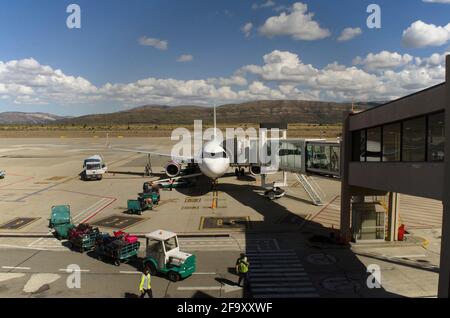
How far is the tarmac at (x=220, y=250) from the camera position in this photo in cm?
1811

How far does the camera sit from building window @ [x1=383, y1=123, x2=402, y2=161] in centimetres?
1762

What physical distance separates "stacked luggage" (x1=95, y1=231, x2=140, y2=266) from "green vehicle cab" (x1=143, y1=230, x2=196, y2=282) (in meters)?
1.94

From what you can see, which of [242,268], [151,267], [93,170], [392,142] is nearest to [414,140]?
[392,142]

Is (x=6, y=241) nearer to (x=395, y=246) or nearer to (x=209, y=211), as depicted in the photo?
(x=209, y=211)

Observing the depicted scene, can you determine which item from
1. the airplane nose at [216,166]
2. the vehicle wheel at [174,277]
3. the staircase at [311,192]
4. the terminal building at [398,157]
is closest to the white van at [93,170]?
the airplane nose at [216,166]

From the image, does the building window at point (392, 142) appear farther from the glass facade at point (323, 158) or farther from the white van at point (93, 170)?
the white van at point (93, 170)

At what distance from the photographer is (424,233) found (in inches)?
1065

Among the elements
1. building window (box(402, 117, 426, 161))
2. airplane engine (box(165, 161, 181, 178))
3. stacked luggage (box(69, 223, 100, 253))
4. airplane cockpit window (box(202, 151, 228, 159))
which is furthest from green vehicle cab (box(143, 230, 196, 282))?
airplane engine (box(165, 161, 181, 178))

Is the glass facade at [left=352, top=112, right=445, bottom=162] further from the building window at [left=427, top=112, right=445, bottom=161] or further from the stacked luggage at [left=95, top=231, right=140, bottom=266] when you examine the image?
the stacked luggage at [left=95, top=231, right=140, bottom=266]

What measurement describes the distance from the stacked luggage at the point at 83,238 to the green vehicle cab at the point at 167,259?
572cm

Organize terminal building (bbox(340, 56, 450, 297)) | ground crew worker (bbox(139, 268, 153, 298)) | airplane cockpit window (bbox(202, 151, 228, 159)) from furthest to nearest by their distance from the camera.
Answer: airplane cockpit window (bbox(202, 151, 228, 159)) < ground crew worker (bbox(139, 268, 153, 298)) < terminal building (bbox(340, 56, 450, 297))

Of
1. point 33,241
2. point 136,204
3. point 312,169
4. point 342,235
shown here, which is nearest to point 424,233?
point 342,235

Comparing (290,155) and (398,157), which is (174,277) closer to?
(398,157)
